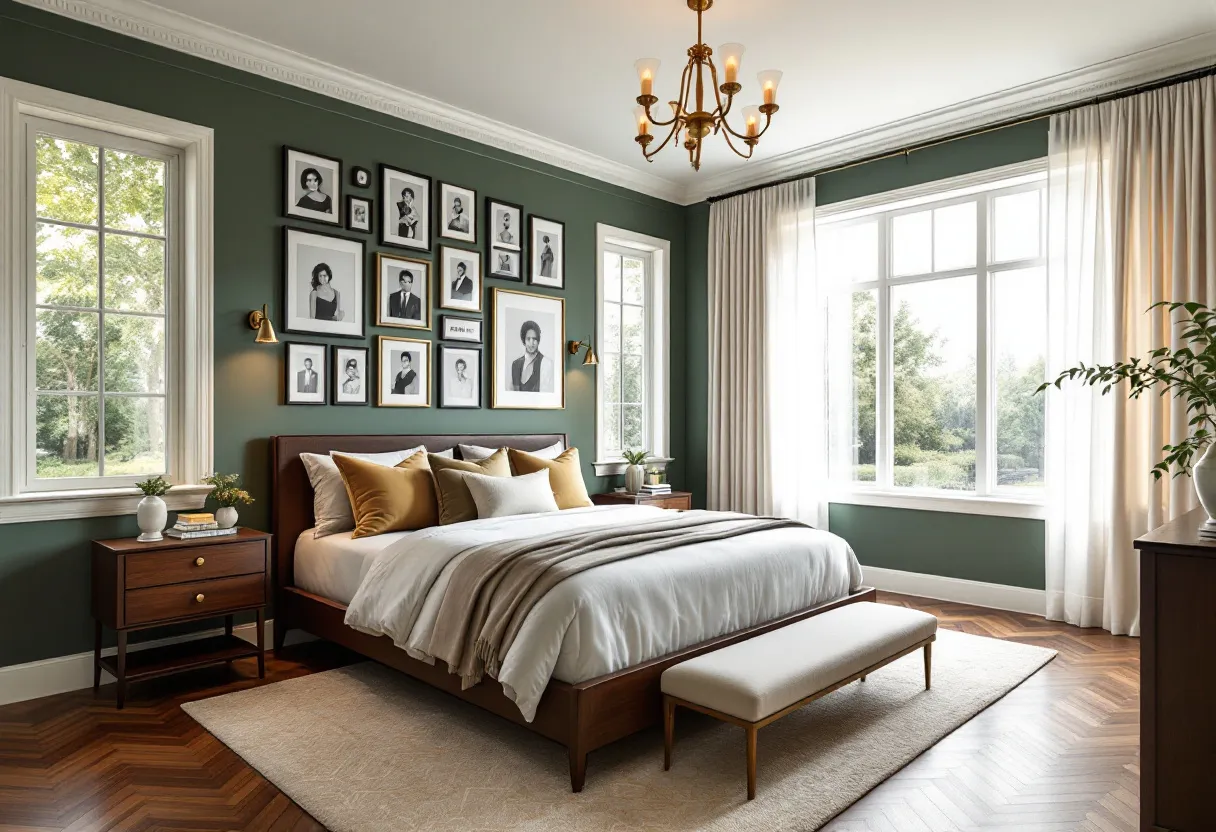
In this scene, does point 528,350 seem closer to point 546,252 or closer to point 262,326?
point 546,252

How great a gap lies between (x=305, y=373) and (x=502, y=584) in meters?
2.06

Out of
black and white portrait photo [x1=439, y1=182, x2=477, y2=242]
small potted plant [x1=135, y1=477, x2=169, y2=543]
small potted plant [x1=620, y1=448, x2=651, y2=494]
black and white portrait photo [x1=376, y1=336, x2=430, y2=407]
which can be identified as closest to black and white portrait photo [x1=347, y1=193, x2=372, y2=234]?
black and white portrait photo [x1=439, y1=182, x2=477, y2=242]

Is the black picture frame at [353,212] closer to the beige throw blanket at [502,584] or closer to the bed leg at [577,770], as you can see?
the beige throw blanket at [502,584]

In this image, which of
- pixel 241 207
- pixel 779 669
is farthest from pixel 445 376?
pixel 779 669

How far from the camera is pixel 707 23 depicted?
148 inches

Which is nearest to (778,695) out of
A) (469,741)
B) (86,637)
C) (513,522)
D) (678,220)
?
(469,741)

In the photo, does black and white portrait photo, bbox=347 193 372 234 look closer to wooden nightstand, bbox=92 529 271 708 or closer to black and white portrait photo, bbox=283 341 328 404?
black and white portrait photo, bbox=283 341 328 404

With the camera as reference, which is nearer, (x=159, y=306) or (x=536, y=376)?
(x=159, y=306)

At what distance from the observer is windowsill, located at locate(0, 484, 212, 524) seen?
3305 mm

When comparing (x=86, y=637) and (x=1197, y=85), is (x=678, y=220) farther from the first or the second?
(x=86, y=637)

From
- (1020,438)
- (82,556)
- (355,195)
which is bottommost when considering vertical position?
(82,556)

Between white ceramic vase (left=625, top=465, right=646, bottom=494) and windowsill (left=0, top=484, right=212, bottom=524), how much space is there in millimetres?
2775

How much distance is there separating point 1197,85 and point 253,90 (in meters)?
4.78

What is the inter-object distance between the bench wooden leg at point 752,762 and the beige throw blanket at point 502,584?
2.46 ft
